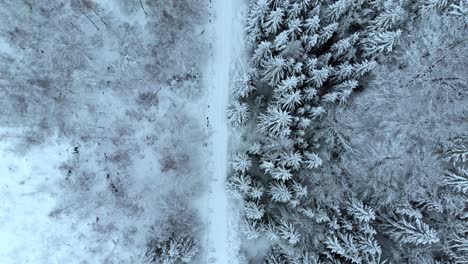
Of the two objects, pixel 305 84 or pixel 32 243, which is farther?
pixel 32 243

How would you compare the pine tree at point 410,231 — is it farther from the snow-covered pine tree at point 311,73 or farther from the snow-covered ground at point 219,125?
the snow-covered ground at point 219,125

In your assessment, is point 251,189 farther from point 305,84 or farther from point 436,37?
point 436,37

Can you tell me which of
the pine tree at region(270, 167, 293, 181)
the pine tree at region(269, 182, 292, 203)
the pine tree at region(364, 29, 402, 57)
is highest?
the pine tree at region(364, 29, 402, 57)

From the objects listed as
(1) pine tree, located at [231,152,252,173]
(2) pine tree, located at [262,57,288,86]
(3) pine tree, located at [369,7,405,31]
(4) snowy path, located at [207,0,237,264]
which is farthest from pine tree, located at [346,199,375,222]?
(3) pine tree, located at [369,7,405,31]

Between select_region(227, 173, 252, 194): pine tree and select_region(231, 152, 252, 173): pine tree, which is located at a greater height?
select_region(231, 152, 252, 173): pine tree

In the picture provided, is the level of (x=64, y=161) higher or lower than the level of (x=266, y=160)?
higher

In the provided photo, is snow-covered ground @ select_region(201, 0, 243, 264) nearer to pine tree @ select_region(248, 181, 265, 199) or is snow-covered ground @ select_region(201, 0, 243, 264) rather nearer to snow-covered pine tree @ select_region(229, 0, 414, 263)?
pine tree @ select_region(248, 181, 265, 199)

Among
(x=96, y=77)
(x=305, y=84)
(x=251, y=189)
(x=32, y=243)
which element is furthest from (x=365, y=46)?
(x=32, y=243)

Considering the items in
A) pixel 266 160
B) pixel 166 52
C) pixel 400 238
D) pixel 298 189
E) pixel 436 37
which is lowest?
pixel 400 238
